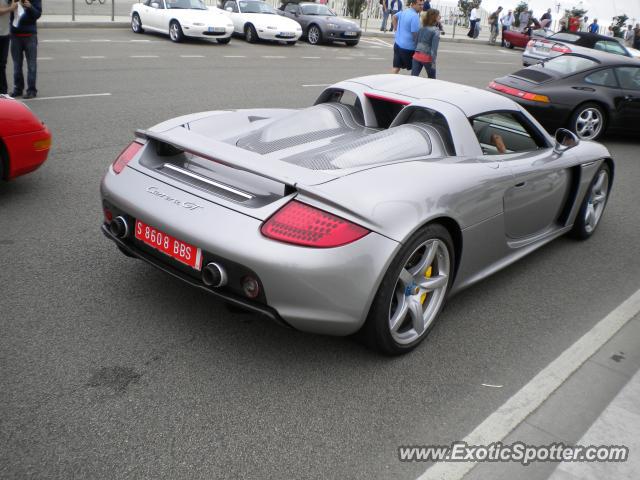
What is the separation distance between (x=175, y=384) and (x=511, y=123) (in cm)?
289

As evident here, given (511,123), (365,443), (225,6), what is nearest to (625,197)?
(511,123)

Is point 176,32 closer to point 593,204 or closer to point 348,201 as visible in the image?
point 593,204

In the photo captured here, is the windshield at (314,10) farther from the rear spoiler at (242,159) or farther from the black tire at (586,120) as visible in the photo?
the rear spoiler at (242,159)

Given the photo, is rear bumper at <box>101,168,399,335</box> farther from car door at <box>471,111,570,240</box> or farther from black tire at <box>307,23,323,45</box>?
black tire at <box>307,23,323,45</box>

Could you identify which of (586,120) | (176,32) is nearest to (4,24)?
Result: (586,120)

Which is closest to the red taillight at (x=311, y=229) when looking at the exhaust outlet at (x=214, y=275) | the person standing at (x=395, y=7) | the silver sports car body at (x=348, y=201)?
the silver sports car body at (x=348, y=201)

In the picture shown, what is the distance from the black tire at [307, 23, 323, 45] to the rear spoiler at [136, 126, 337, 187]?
1917cm

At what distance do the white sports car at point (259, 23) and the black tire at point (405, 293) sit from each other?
57.6ft

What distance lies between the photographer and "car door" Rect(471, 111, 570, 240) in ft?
14.3

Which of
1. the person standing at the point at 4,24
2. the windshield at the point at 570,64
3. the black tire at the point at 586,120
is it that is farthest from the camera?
the windshield at the point at 570,64

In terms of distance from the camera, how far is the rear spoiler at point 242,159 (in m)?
3.37

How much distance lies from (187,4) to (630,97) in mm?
12904

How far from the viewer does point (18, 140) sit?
536cm

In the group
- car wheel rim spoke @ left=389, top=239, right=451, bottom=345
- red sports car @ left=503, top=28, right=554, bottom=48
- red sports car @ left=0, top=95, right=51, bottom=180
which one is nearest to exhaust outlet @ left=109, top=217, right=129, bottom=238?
car wheel rim spoke @ left=389, top=239, right=451, bottom=345
